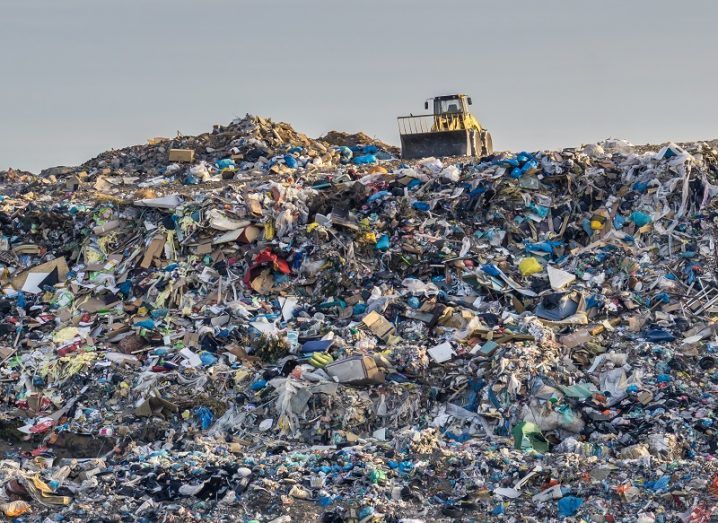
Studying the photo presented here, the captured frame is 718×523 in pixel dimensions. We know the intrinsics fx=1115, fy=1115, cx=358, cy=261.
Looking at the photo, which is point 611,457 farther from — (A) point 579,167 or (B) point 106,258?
(B) point 106,258

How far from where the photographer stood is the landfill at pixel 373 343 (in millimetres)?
9344

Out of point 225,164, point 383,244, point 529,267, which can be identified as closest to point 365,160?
point 225,164

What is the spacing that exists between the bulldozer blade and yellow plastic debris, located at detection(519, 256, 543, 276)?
5.20 metres

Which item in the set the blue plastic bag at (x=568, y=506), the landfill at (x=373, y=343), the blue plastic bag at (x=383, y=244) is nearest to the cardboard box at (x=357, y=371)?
the landfill at (x=373, y=343)

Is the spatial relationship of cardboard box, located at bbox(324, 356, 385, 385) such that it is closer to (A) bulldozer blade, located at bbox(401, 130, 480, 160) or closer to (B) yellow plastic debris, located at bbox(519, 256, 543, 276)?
(B) yellow plastic debris, located at bbox(519, 256, 543, 276)

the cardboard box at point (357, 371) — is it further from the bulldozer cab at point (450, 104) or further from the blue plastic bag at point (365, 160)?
the bulldozer cab at point (450, 104)

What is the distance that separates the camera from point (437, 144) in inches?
762

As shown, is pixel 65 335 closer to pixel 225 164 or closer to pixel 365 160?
pixel 225 164

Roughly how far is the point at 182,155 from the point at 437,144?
175 inches

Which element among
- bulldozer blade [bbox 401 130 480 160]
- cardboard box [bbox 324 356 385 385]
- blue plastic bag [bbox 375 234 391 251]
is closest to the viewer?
cardboard box [bbox 324 356 385 385]

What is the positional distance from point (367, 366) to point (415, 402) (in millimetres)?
639

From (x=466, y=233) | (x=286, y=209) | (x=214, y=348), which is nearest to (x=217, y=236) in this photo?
(x=286, y=209)

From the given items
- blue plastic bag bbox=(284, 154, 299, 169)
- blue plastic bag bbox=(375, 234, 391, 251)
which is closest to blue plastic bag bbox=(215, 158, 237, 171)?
blue plastic bag bbox=(284, 154, 299, 169)

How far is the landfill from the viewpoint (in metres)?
9.34
